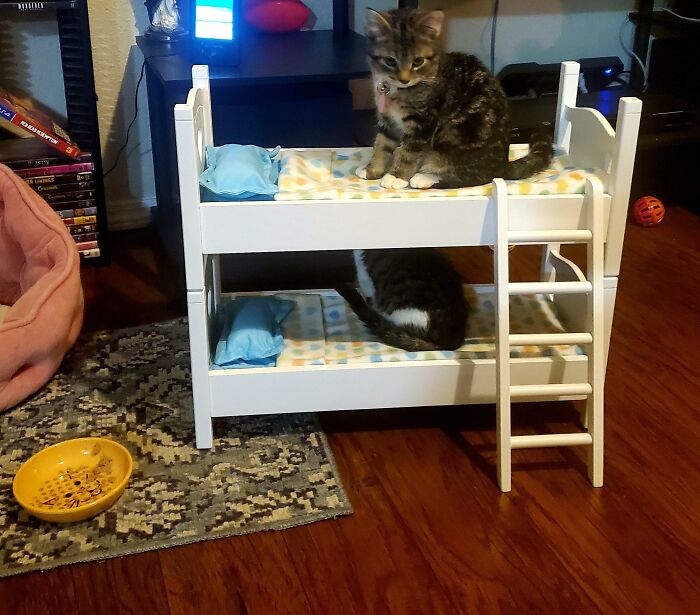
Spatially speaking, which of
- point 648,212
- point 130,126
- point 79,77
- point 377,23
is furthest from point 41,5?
point 648,212

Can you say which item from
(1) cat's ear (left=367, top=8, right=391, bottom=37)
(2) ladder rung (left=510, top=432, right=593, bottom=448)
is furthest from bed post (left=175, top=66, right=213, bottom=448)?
(2) ladder rung (left=510, top=432, right=593, bottom=448)

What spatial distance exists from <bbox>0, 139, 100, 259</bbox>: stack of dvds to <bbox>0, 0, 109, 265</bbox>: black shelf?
0.03m

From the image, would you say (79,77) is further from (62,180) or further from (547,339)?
(547,339)

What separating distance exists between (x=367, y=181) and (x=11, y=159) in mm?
1345

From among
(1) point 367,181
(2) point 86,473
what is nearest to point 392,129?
(1) point 367,181

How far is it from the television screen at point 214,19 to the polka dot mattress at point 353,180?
0.59 m

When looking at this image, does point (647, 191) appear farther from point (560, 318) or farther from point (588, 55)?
point (560, 318)

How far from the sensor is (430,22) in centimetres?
165

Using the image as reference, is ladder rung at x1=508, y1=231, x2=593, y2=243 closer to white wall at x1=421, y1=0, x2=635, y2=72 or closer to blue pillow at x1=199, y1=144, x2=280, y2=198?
blue pillow at x1=199, y1=144, x2=280, y2=198

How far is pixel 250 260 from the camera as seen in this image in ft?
8.30

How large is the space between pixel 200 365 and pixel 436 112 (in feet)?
2.57

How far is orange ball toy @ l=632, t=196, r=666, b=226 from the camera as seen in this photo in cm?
299

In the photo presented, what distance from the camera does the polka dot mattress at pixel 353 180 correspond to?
1.59 meters

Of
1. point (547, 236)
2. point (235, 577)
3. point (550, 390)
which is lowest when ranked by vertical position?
point (235, 577)
